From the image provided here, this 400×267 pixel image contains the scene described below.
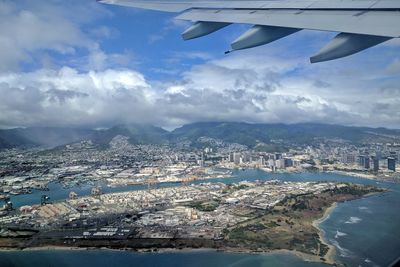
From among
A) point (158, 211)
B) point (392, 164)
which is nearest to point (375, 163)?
point (392, 164)

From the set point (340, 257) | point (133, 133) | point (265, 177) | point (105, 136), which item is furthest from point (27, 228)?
point (133, 133)

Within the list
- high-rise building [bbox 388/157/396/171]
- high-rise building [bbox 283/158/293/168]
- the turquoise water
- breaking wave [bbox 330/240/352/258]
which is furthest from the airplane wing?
high-rise building [bbox 283/158/293/168]

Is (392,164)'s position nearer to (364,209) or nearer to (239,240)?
(364,209)

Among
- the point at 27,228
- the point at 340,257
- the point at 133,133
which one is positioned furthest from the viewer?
the point at 133,133

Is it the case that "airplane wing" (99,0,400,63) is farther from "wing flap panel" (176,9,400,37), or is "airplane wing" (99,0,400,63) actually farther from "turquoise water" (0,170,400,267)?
"turquoise water" (0,170,400,267)

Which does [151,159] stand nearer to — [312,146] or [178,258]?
[312,146]

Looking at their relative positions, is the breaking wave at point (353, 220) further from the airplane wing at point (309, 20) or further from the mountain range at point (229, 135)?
the mountain range at point (229, 135)

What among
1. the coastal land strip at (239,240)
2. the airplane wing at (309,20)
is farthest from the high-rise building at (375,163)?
the airplane wing at (309,20)
